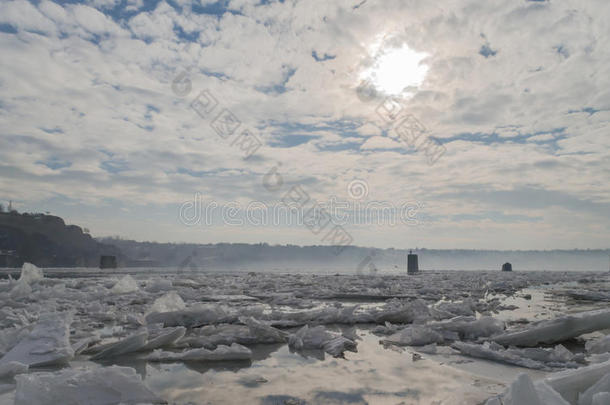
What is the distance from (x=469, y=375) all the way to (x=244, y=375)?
1.95m

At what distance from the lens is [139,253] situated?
394ft

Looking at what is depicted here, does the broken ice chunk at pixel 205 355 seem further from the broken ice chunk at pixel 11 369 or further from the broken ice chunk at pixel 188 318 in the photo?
the broken ice chunk at pixel 188 318

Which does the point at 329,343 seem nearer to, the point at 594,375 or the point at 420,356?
the point at 420,356

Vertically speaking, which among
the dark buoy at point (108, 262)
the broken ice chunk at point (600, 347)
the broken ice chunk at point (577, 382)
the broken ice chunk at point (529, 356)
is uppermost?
the broken ice chunk at point (577, 382)

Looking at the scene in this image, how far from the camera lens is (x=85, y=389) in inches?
103

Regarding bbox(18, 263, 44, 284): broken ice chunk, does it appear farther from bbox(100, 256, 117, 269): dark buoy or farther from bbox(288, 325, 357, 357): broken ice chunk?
bbox(100, 256, 117, 269): dark buoy

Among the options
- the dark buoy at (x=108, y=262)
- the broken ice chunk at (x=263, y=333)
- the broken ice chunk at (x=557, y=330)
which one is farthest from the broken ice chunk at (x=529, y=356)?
the dark buoy at (x=108, y=262)

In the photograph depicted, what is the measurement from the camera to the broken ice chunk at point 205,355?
4.05 metres

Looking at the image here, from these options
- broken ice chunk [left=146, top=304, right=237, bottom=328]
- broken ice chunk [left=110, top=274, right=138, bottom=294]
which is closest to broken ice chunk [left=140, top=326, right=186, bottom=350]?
broken ice chunk [left=146, top=304, right=237, bottom=328]

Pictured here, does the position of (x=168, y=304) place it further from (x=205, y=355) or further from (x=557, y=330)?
(x=557, y=330)

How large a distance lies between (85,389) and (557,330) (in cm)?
502

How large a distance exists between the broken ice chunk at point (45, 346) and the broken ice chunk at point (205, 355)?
2.70 ft

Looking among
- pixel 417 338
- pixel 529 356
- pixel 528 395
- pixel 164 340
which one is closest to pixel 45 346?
pixel 164 340

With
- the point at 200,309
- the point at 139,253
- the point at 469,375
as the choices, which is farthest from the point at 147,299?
the point at 139,253
